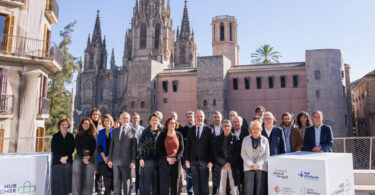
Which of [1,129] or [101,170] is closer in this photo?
[101,170]

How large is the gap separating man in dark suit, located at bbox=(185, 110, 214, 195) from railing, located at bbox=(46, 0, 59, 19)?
12026 mm

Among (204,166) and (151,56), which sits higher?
(151,56)

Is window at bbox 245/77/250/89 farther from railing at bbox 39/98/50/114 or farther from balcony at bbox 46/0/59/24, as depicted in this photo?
railing at bbox 39/98/50/114

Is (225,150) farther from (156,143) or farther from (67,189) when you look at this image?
(67,189)

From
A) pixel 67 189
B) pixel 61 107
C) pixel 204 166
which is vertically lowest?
pixel 67 189

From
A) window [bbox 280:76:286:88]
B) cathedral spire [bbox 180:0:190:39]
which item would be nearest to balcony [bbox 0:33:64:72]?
window [bbox 280:76:286:88]

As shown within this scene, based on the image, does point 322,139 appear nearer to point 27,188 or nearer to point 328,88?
point 27,188

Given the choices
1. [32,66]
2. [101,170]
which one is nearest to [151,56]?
[32,66]

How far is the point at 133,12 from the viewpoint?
5441 centimetres

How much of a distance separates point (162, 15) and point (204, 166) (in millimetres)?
51209

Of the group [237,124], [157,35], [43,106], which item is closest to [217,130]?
[237,124]

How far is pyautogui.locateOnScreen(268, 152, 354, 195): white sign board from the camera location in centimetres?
428

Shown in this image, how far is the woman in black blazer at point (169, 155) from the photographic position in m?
5.86

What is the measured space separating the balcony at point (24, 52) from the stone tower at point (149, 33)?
122 ft
